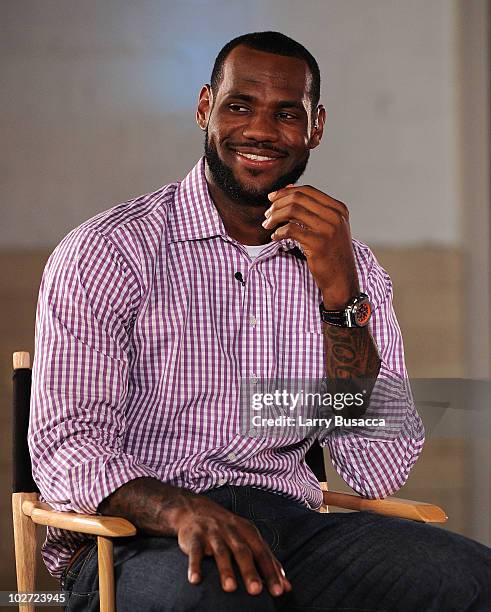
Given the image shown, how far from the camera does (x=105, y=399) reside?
1654 mm

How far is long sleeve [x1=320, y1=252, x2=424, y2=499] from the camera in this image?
6.31 feet

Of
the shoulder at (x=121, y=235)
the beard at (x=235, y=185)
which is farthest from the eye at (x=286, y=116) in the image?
the shoulder at (x=121, y=235)

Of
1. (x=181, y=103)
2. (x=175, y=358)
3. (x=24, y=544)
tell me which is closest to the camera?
(x=175, y=358)

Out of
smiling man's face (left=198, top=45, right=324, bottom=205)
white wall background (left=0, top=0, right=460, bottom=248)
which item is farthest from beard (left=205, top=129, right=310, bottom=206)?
white wall background (left=0, top=0, right=460, bottom=248)

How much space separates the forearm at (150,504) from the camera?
1475 mm

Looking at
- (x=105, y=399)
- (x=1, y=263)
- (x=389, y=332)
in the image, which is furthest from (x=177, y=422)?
(x=1, y=263)

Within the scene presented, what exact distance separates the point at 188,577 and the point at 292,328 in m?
0.66

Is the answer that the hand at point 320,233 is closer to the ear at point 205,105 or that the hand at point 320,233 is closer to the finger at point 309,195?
the finger at point 309,195

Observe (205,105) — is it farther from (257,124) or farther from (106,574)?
(106,574)

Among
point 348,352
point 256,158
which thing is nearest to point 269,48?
point 256,158

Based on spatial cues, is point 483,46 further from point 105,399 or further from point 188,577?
point 188,577

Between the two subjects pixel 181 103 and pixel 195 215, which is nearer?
pixel 195 215

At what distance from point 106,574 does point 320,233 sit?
73 centimetres

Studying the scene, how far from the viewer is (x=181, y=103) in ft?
9.80
